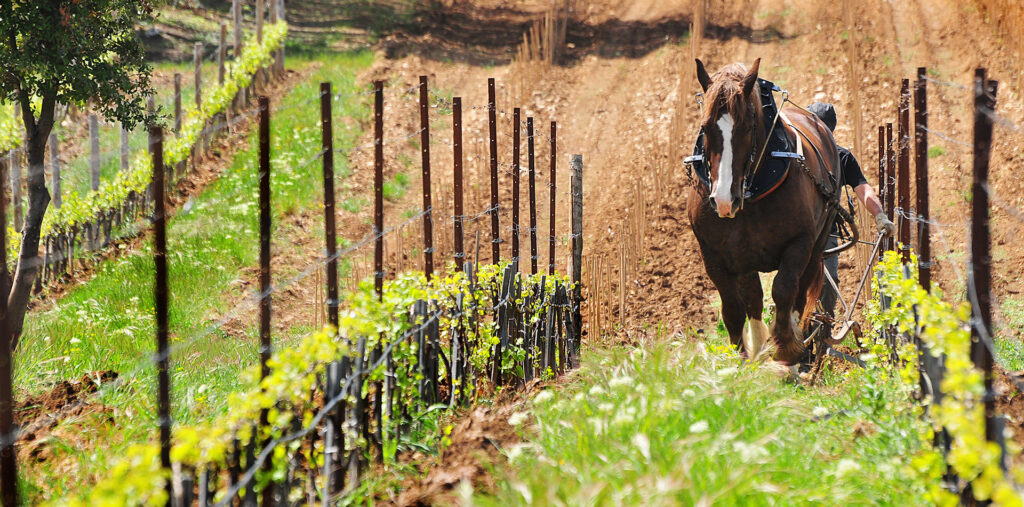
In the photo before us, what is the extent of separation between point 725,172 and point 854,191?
9.14 ft

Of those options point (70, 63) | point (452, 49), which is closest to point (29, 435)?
point (70, 63)

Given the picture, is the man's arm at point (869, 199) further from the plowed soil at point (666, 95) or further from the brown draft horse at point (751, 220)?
the plowed soil at point (666, 95)

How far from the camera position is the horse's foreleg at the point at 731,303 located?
282 inches

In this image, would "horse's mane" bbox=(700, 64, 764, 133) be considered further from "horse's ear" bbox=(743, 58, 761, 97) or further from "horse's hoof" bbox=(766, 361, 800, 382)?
"horse's hoof" bbox=(766, 361, 800, 382)

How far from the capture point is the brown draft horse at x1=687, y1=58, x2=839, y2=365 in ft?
20.0

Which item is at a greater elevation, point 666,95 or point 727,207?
point 727,207

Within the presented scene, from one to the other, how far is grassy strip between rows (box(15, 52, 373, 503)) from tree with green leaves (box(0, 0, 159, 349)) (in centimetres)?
76

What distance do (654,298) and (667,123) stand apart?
255 inches

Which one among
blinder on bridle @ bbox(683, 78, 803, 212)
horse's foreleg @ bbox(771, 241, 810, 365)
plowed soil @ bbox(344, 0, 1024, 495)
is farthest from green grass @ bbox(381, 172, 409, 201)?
horse's foreleg @ bbox(771, 241, 810, 365)

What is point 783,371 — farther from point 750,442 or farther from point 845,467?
point 845,467

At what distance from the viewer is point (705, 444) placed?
Result: 3799mm

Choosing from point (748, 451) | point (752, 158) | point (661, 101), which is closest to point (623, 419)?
point (748, 451)

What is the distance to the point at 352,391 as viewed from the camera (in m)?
4.42

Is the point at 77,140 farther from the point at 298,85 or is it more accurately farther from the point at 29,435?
the point at 29,435
